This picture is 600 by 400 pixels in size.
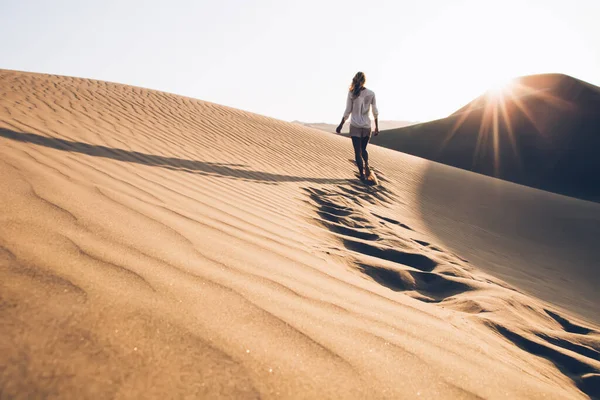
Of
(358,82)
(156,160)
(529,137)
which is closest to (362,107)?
(358,82)

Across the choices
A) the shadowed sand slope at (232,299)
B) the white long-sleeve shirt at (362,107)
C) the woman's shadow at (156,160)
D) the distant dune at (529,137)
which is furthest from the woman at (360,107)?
the distant dune at (529,137)

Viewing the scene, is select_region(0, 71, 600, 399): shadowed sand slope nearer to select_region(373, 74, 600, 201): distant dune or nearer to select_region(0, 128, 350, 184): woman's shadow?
select_region(0, 128, 350, 184): woman's shadow

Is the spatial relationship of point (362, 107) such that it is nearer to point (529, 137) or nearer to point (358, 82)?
point (358, 82)

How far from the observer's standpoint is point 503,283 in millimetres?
3160

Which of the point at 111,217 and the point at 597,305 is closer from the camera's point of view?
the point at 111,217

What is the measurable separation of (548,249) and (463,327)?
5154mm

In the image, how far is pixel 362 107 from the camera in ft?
19.8

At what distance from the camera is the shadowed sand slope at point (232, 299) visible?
887 millimetres

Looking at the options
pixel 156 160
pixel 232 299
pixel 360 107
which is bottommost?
pixel 232 299

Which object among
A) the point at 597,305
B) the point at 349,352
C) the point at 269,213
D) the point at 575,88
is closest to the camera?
the point at 349,352

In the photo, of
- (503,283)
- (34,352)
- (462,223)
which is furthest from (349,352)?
(462,223)

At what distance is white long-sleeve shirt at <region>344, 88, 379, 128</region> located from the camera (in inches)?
236

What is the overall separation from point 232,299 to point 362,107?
17.3 ft

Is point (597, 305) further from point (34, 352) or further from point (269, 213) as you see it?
point (34, 352)
